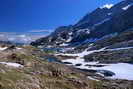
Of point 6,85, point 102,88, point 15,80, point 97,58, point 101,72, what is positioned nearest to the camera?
point 6,85

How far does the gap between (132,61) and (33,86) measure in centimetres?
10367

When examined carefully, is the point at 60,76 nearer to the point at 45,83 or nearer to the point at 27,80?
the point at 45,83

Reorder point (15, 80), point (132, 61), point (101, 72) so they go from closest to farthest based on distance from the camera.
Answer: point (15, 80) < point (101, 72) < point (132, 61)

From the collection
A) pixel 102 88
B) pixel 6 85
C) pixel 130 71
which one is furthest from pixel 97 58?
pixel 6 85

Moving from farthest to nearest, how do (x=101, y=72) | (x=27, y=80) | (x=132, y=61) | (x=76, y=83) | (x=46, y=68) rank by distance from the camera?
(x=132, y=61) < (x=101, y=72) < (x=46, y=68) < (x=76, y=83) < (x=27, y=80)

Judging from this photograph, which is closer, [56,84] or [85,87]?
[56,84]

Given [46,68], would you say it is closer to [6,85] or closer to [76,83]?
[76,83]

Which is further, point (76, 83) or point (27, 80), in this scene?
point (76, 83)

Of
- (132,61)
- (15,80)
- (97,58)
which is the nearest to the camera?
(15,80)

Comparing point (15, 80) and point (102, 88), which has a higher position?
point (15, 80)

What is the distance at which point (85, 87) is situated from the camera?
1930 inches

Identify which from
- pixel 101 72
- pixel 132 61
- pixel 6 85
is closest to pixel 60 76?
pixel 6 85

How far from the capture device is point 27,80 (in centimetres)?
3684

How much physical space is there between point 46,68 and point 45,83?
13.2 m
